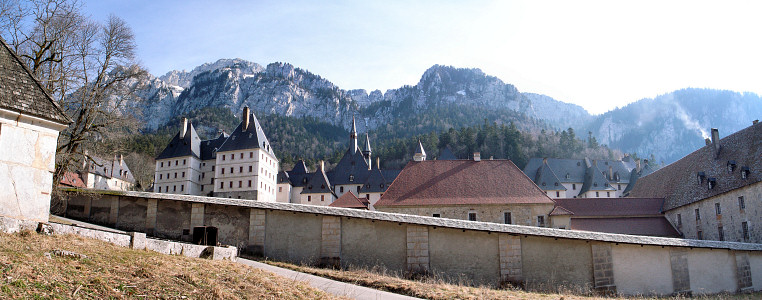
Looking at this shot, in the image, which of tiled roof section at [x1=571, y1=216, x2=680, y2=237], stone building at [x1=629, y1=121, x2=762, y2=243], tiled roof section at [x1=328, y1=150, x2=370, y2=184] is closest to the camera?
stone building at [x1=629, y1=121, x2=762, y2=243]

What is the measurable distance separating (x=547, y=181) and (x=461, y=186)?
48.1m

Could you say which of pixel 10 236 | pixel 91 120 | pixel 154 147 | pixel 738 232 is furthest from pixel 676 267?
pixel 154 147

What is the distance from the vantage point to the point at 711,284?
25.4 m

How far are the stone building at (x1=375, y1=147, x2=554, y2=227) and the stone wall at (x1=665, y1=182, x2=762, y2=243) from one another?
1300cm

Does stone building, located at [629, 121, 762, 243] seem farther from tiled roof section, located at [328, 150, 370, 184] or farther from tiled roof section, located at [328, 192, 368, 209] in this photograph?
tiled roof section, located at [328, 150, 370, 184]

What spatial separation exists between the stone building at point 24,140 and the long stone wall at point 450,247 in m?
9.05

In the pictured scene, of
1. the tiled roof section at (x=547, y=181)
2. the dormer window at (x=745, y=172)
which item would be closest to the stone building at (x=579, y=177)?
the tiled roof section at (x=547, y=181)

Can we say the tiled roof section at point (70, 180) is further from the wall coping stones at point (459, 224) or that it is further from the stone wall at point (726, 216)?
the stone wall at point (726, 216)

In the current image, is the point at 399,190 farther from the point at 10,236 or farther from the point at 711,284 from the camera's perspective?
the point at 10,236

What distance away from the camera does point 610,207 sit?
45.6 m

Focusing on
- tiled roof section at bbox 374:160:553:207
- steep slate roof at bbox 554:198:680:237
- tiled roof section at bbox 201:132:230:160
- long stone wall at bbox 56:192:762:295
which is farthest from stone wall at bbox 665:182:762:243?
tiled roof section at bbox 201:132:230:160

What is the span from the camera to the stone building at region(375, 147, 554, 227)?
3906cm

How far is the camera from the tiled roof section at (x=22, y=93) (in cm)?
1473

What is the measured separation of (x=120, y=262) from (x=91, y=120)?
17234 millimetres
